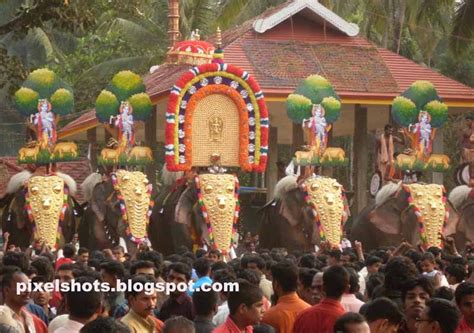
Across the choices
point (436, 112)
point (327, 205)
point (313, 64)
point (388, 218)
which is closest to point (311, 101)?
point (327, 205)

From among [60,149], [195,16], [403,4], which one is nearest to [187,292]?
[60,149]

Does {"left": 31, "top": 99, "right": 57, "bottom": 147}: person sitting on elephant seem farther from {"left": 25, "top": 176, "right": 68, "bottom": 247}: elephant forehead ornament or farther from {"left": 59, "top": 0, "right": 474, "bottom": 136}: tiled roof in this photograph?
{"left": 59, "top": 0, "right": 474, "bottom": 136}: tiled roof

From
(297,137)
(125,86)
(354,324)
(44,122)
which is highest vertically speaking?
(125,86)

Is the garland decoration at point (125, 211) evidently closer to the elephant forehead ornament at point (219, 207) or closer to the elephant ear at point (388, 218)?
the elephant forehead ornament at point (219, 207)

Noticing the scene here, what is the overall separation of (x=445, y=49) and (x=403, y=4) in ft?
35.6

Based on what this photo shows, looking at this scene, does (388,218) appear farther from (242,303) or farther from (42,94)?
(242,303)

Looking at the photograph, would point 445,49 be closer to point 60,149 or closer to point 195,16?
point 195,16

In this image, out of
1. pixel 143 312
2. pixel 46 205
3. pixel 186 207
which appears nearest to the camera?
pixel 143 312

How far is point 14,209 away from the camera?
2167cm

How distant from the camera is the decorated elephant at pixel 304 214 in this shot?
Answer: 21922 millimetres

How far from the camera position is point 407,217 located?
74.1 ft

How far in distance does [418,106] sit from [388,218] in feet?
5.91

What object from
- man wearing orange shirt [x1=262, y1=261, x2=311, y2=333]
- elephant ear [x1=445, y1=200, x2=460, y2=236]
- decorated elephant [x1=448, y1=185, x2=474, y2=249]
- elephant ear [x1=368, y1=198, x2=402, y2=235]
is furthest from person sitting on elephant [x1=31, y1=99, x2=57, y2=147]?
man wearing orange shirt [x1=262, y1=261, x2=311, y2=333]

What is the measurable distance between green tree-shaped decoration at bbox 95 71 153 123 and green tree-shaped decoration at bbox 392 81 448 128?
3.71 meters
